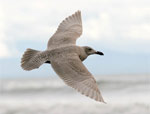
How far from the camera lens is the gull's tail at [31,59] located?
45.3ft

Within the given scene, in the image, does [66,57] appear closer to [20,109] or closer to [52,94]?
[20,109]

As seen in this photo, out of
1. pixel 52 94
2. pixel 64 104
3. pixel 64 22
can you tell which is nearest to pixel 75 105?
pixel 64 104

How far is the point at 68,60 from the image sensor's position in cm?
1352

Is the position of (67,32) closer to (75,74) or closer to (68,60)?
(68,60)

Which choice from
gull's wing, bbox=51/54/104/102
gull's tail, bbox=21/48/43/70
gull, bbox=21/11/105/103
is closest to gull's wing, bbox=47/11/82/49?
gull, bbox=21/11/105/103

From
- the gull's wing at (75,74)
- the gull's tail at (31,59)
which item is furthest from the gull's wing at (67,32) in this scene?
the gull's wing at (75,74)

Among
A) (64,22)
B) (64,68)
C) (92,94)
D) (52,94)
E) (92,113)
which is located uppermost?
(52,94)

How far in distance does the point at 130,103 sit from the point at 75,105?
7514 mm

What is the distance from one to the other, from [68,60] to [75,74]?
675 millimetres

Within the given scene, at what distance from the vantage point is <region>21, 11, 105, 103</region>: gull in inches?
494

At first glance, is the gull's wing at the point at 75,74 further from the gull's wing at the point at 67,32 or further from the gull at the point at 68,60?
the gull's wing at the point at 67,32

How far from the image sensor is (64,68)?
13.2 m

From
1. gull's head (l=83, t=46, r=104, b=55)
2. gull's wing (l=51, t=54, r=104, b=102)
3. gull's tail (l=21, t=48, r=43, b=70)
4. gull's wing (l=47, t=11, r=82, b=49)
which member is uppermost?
gull's wing (l=47, t=11, r=82, b=49)

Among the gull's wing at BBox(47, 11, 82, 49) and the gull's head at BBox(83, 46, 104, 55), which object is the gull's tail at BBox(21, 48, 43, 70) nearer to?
the gull's wing at BBox(47, 11, 82, 49)
